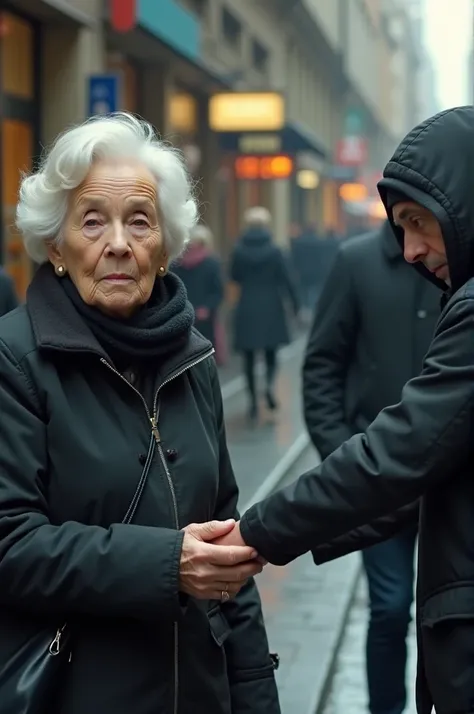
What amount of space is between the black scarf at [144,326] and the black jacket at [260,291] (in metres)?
10.6

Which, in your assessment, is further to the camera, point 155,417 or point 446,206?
point 155,417

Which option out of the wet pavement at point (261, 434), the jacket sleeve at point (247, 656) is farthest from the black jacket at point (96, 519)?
the wet pavement at point (261, 434)

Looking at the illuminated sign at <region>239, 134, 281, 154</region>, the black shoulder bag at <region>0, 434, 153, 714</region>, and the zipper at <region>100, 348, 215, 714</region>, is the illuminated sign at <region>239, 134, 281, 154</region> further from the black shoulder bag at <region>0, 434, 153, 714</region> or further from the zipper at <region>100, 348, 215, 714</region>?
the black shoulder bag at <region>0, 434, 153, 714</region>

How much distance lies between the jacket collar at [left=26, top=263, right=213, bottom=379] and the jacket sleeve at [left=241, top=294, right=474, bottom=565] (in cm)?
40

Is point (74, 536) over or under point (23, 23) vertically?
under

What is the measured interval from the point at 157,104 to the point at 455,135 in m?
14.5

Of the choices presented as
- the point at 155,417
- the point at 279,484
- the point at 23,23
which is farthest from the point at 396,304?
the point at 23,23

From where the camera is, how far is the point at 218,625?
2.81 metres

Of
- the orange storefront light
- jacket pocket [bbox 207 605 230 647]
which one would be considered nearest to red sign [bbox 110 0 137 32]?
the orange storefront light

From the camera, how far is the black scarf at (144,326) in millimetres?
2676

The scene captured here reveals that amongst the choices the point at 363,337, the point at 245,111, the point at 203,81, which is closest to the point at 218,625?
the point at 363,337

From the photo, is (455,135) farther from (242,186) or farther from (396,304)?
(242,186)

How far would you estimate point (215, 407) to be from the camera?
300cm

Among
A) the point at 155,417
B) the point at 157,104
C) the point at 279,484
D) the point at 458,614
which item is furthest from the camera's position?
the point at 157,104
